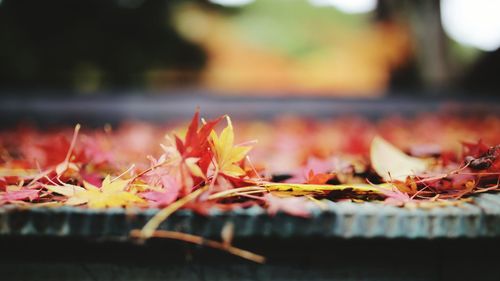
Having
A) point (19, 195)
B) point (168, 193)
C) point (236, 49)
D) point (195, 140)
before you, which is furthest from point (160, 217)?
point (236, 49)

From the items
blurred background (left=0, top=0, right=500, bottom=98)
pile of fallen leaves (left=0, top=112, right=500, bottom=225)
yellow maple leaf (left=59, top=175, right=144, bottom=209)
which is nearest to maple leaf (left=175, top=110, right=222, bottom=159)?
pile of fallen leaves (left=0, top=112, right=500, bottom=225)

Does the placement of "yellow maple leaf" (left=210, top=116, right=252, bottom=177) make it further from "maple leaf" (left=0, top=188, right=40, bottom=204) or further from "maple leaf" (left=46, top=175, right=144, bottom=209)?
"maple leaf" (left=0, top=188, right=40, bottom=204)

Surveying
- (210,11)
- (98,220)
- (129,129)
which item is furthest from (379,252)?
(210,11)

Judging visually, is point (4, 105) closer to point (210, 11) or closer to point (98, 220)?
point (98, 220)

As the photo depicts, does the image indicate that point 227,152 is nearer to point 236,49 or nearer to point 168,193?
point 168,193

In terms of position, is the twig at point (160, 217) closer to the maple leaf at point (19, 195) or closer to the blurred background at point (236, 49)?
the maple leaf at point (19, 195)
